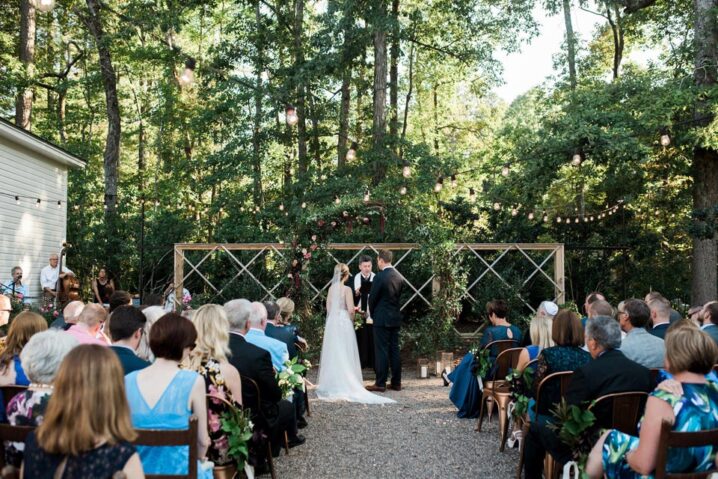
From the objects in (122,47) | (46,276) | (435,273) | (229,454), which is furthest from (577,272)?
(122,47)

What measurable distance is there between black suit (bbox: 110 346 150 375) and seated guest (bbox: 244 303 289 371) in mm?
1589

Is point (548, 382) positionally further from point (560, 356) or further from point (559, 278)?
point (559, 278)

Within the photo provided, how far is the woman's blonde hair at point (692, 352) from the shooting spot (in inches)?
109

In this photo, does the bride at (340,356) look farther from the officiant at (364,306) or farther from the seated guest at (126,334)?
the seated guest at (126,334)

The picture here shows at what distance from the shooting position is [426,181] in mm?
13789

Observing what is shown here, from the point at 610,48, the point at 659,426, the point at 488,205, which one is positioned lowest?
the point at 659,426

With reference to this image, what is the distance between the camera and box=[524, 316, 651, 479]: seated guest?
345cm

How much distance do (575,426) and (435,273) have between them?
21.7ft

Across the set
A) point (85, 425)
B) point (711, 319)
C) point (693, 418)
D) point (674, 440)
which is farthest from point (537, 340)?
point (85, 425)

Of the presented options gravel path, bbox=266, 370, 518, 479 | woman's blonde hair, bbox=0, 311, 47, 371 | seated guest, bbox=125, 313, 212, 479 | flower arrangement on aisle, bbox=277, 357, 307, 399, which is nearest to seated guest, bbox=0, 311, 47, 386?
woman's blonde hair, bbox=0, 311, 47, 371

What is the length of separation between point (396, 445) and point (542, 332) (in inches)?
61.3

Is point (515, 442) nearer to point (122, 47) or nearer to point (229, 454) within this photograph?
→ point (229, 454)

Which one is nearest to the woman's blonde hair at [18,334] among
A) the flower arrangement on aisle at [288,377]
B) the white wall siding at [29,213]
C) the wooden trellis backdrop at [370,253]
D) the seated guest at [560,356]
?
the flower arrangement on aisle at [288,377]

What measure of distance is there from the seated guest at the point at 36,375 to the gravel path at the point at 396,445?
232 centimetres
